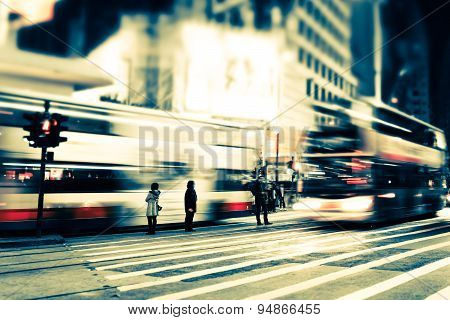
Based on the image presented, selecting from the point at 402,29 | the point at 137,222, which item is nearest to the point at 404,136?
the point at 402,29

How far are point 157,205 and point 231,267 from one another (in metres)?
5.67

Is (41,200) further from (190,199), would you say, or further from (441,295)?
(441,295)

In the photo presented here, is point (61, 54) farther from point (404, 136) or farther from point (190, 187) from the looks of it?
point (404, 136)

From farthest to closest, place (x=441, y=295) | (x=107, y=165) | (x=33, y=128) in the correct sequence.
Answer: (x=107, y=165) → (x=33, y=128) → (x=441, y=295)

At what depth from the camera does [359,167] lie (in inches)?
506

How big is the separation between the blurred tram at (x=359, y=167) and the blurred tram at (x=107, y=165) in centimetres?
334

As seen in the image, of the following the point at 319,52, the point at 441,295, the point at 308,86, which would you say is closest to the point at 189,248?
the point at 441,295

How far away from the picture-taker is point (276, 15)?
17219 millimetres

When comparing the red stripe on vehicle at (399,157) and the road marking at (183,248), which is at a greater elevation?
the red stripe on vehicle at (399,157)

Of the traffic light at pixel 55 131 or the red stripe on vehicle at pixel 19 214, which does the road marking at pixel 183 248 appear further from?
the traffic light at pixel 55 131

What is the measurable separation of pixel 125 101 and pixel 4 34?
13.3m

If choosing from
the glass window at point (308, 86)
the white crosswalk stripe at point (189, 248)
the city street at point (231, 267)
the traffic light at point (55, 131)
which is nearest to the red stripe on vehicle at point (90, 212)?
the city street at point (231, 267)

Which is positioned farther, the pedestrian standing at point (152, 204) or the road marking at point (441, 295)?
Answer: the pedestrian standing at point (152, 204)

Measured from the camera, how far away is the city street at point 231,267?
5449mm
